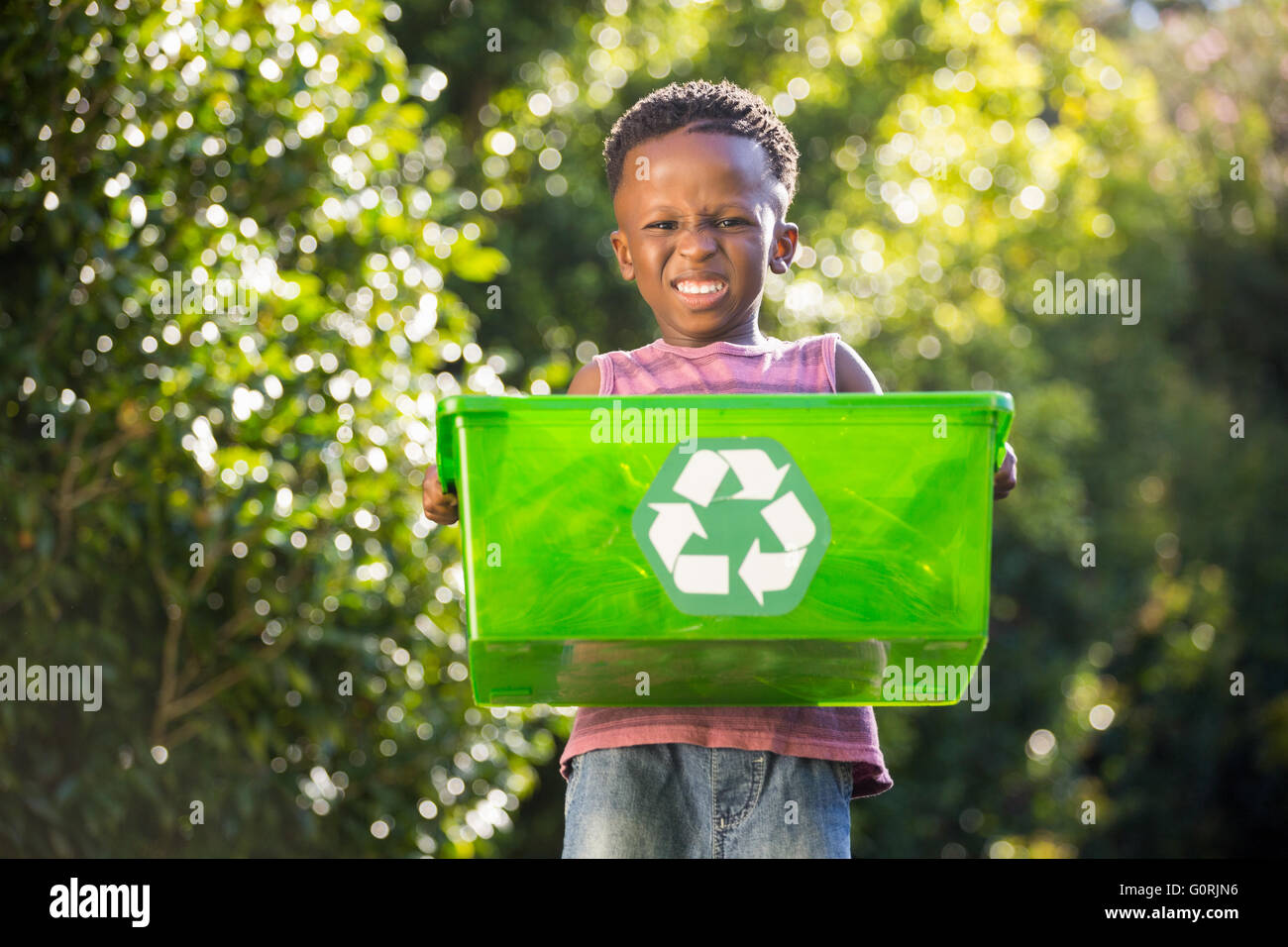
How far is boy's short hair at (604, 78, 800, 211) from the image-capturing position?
223cm

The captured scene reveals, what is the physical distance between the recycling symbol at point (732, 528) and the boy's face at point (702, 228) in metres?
0.36

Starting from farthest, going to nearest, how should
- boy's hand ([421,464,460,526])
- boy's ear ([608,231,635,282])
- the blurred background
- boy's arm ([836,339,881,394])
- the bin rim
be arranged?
the blurred background, boy's ear ([608,231,635,282]), boy's arm ([836,339,881,394]), boy's hand ([421,464,460,526]), the bin rim

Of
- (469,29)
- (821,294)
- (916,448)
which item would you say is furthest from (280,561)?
(821,294)

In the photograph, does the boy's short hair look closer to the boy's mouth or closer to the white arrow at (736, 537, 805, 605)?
the boy's mouth

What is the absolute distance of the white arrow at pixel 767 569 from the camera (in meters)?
1.87

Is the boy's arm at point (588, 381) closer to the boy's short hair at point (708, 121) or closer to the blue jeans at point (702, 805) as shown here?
the boy's short hair at point (708, 121)

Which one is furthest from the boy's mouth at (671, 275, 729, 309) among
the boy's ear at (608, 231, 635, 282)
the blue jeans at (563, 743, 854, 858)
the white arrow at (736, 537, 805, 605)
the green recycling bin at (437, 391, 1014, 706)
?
the blue jeans at (563, 743, 854, 858)

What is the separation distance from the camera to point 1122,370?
12828 mm

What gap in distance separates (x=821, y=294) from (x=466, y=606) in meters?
6.52

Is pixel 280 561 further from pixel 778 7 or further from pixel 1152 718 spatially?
pixel 1152 718

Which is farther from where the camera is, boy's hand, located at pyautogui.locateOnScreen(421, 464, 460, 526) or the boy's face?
the boy's face

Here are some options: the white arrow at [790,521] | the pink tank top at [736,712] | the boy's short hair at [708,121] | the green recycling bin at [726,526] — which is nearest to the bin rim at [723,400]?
the green recycling bin at [726,526]

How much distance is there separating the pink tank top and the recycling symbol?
239mm
